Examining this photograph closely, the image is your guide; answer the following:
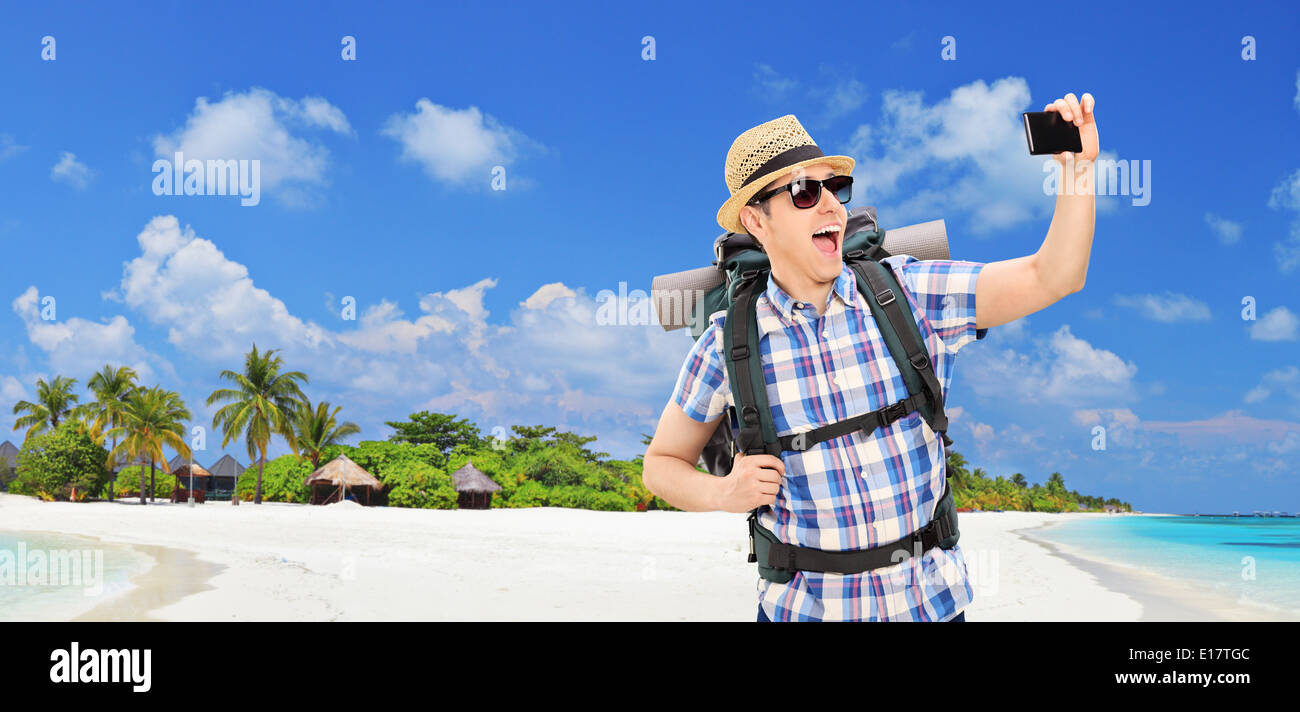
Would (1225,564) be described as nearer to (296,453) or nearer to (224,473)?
(296,453)

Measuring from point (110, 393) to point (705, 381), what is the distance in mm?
47417

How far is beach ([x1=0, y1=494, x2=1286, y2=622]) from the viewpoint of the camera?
9367 millimetres

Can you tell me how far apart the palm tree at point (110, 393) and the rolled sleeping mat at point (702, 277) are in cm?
4576

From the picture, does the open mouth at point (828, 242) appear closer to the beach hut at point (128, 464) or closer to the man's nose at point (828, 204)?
the man's nose at point (828, 204)

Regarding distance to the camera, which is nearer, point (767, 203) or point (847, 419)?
point (847, 419)

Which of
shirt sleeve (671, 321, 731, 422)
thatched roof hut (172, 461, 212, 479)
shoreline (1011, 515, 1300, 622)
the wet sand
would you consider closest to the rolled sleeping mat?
shirt sleeve (671, 321, 731, 422)

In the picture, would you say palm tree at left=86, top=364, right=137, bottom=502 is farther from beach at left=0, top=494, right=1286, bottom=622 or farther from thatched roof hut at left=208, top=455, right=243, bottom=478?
beach at left=0, top=494, right=1286, bottom=622

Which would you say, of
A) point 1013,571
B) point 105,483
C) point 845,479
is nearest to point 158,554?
point 1013,571

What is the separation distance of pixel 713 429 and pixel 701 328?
10.8 inches

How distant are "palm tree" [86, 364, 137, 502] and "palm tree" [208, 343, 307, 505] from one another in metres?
7.62

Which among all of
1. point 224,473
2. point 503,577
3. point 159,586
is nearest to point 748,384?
point 503,577

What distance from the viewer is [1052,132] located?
1720mm

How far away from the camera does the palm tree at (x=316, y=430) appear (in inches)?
1511

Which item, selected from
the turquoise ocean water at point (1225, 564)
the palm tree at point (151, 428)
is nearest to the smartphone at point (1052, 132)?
the turquoise ocean water at point (1225, 564)
